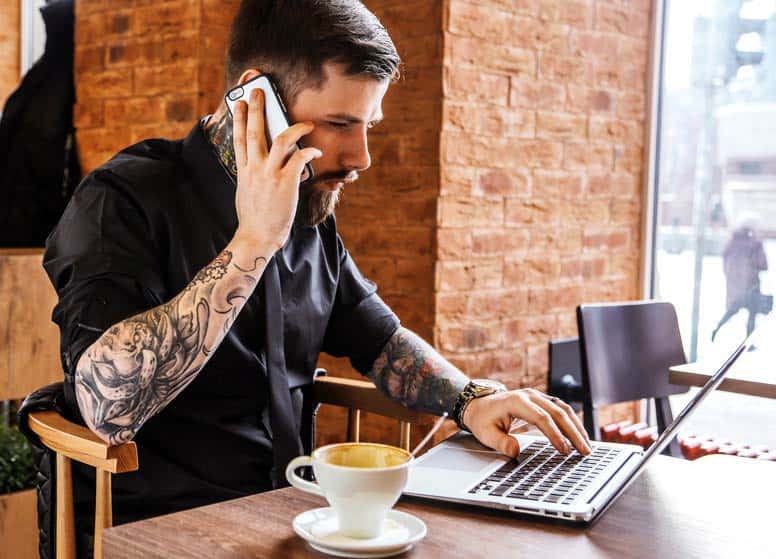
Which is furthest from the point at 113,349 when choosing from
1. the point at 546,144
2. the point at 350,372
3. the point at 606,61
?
the point at 606,61

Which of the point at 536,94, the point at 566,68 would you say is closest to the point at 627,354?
the point at 536,94

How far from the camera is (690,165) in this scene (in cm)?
286

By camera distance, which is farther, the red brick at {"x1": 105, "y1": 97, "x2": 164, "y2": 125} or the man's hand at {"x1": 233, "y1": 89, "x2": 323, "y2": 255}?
the red brick at {"x1": 105, "y1": 97, "x2": 164, "y2": 125}

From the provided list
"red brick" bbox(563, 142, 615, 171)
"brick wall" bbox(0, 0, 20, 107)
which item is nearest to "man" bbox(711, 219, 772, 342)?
"red brick" bbox(563, 142, 615, 171)

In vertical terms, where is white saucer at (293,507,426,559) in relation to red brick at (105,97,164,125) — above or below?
below

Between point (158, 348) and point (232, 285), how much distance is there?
0.40 feet

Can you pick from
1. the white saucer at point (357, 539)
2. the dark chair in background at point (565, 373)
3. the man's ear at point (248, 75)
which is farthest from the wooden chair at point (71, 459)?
the dark chair in background at point (565, 373)

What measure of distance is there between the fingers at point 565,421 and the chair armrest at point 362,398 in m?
0.34

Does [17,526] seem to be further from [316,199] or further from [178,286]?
[316,199]

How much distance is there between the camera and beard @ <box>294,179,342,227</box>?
141 centimetres

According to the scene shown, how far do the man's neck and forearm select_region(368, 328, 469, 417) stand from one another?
422 mm

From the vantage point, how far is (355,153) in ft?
4.44

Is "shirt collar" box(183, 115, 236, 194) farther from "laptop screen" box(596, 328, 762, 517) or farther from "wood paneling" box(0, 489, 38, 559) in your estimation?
"wood paneling" box(0, 489, 38, 559)

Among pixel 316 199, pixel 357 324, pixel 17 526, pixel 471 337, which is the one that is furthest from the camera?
pixel 471 337
